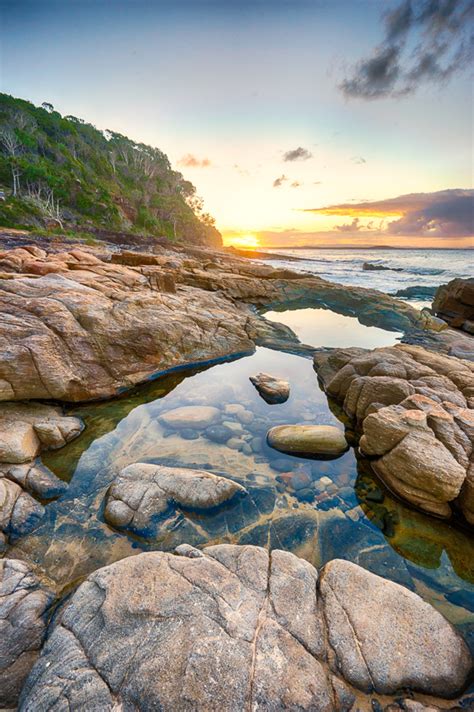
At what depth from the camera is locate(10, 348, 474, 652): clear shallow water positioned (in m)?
4.18

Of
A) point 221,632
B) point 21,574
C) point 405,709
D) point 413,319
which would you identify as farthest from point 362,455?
point 413,319

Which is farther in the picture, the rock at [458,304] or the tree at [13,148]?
the tree at [13,148]

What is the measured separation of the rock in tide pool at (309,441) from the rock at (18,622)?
4.47 meters

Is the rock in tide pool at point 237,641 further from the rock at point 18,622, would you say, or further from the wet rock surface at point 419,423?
the wet rock surface at point 419,423

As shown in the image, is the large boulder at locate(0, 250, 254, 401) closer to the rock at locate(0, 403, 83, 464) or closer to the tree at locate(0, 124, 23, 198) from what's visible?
the rock at locate(0, 403, 83, 464)

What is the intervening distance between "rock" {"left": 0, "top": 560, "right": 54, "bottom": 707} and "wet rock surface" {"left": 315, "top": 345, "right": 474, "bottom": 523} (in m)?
5.44

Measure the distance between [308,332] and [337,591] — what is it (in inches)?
500

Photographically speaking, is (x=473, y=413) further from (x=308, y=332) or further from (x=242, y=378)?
(x=308, y=332)

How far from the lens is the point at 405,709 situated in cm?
264

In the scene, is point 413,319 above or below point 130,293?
below

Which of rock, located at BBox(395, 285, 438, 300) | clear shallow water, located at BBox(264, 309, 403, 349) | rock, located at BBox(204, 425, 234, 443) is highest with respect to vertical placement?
rock, located at BBox(395, 285, 438, 300)

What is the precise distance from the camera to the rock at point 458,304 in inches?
725

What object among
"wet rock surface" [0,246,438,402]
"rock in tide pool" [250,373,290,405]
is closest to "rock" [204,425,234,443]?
"rock in tide pool" [250,373,290,405]

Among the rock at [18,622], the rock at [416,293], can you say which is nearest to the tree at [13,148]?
the rock at [416,293]
